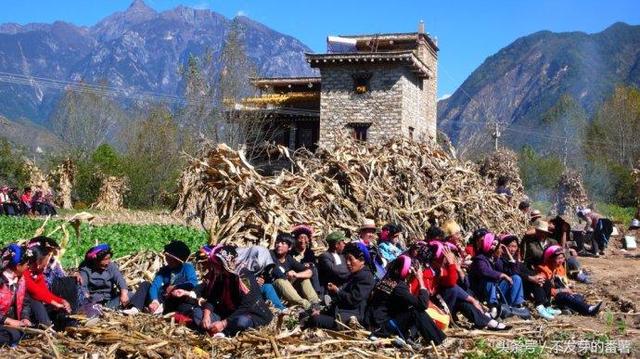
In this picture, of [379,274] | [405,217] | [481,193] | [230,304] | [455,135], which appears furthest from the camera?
[455,135]

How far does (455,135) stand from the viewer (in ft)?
541

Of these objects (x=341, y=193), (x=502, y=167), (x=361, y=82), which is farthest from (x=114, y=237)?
(x=361, y=82)

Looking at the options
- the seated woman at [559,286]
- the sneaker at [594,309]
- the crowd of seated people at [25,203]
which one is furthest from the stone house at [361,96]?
the sneaker at [594,309]

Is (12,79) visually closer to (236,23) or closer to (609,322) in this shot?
(236,23)

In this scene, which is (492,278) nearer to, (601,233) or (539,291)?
(539,291)

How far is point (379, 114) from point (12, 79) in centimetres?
1798

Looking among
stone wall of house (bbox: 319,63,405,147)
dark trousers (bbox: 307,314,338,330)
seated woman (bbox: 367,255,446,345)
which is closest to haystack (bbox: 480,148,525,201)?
stone wall of house (bbox: 319,63,405,147)

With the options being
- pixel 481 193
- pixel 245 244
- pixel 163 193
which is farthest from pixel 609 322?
pixel 163 193

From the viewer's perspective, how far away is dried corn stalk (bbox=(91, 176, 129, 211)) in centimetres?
3278

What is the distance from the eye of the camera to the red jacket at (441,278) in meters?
7.62

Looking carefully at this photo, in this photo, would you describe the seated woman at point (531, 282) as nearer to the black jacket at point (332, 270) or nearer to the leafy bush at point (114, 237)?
the black jacket at point (332, 270)

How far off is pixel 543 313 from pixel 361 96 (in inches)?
961

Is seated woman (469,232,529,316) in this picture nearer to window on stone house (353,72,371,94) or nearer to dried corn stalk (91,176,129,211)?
window on stone house (353,72,371,94)

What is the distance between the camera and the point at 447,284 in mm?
7746
